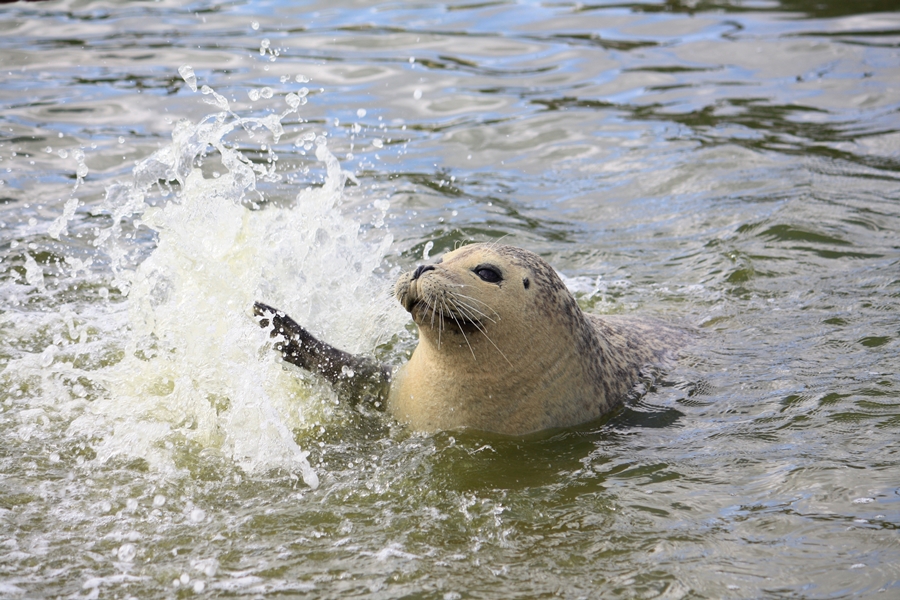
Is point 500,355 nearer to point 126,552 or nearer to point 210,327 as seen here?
point 210,327

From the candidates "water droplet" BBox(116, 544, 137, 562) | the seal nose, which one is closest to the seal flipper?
the seal nose

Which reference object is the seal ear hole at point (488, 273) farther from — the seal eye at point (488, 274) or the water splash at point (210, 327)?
the water splash at point (210, 327)

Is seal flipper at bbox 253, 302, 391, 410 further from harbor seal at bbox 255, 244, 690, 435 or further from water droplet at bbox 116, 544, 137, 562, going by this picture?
water droplet at bbox 116, 544, 137, 562

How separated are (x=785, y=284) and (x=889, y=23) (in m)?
7.92

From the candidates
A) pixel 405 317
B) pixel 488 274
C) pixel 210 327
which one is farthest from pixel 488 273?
pixel 405 317

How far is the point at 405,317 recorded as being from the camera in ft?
22.0

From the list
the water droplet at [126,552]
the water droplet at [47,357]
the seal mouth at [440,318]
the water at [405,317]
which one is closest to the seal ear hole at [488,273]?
the seal mouth at [440,318]

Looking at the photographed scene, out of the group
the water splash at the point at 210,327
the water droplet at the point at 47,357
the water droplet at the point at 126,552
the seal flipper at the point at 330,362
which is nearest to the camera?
the water droplet at the point at 126,552

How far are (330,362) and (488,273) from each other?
1.00 metres

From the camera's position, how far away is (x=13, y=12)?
1318 centimetres

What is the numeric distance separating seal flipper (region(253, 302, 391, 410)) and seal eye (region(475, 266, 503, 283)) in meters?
0.88

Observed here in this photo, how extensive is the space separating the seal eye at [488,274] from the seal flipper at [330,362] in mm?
884

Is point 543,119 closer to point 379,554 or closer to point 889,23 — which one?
point 889,23

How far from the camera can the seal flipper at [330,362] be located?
199 inches
